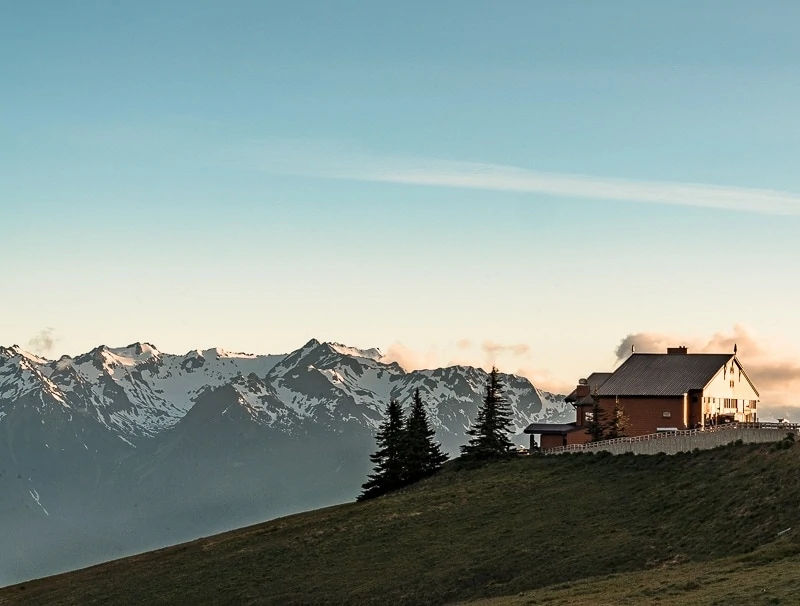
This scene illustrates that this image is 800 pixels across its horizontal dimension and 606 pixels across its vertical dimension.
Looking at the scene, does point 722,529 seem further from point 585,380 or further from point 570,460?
point 585,380

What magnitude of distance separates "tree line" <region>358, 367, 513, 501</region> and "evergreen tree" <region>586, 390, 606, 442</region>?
715 centimetres

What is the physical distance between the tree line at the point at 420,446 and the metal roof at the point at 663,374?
10134 mm

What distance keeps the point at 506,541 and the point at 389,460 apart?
39337 millimetres

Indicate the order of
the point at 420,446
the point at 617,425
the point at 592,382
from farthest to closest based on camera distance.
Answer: the point at 592,382
the point at 420,446
the point at 617,425

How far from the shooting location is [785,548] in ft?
162

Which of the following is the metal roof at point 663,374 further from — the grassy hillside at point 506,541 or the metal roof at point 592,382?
the grassy hillside at point 506,541

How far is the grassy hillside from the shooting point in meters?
56.4

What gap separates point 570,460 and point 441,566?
87.1ft

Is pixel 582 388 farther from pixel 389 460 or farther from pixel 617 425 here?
pixel 389 460

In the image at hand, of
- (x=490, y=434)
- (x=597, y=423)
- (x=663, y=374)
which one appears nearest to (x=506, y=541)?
(x=597, y=423)

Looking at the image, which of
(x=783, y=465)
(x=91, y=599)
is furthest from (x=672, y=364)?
(x=91, y=599)

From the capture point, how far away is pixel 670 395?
100m

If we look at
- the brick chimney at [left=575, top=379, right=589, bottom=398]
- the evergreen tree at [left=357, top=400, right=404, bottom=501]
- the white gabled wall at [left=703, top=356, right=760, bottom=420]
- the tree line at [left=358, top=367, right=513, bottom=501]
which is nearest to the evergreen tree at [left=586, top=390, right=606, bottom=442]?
the tree line at [left=358, top=367, right=513, bottom=501]

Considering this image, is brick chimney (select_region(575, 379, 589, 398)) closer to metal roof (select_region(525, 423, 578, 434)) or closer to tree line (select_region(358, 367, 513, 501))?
metal roof (select_region(525, 423, 578, 434))
